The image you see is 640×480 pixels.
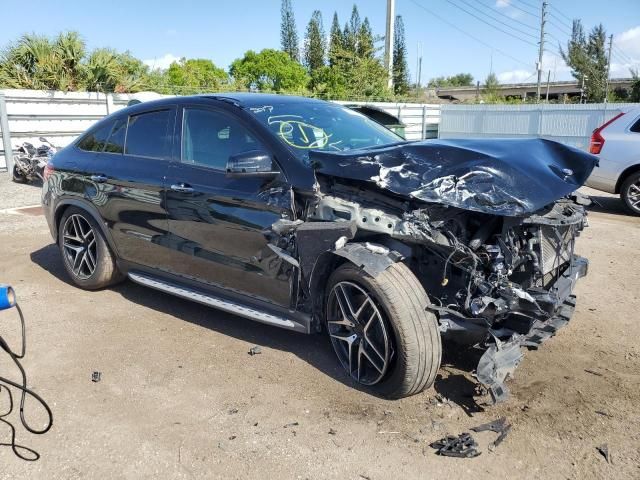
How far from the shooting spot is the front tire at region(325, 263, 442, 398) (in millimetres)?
3178

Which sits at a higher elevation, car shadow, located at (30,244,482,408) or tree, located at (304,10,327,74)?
tree, located at (304,10,327,74)

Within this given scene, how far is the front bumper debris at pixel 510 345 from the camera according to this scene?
3070 mm

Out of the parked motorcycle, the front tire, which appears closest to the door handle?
the front tire

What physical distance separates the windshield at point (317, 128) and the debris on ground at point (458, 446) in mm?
1897

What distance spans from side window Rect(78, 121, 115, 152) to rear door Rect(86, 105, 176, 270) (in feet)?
0.19

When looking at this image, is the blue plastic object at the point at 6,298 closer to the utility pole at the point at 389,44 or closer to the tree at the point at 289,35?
the utility pole at the point at 389,44

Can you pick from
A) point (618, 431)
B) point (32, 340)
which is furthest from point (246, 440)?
point (32, 340)

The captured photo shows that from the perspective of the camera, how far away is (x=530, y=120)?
1986 centimetres

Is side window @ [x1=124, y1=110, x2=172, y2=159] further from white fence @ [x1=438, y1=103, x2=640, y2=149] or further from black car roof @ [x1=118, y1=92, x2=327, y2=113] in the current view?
white fence @ [x1=438, y1=103, x2=640, y2=149]

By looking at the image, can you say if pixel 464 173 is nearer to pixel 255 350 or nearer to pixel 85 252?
pixel 255 350

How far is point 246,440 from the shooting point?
3.07m

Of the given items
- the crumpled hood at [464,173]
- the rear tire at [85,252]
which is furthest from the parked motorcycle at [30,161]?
the crumpled hood at [464,173]

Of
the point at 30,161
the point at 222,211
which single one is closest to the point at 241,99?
the point at 222,211

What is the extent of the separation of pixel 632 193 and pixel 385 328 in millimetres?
7405
